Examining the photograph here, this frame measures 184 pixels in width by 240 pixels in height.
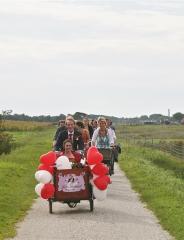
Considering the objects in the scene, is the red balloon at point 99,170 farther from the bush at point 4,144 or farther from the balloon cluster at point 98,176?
the bush at point 4,144

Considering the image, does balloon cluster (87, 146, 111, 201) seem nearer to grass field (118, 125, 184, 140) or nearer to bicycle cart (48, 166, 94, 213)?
bicycle cart (48, 166, 94, 213)

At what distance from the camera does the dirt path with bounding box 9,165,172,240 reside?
12477mm

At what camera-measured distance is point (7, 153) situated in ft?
135

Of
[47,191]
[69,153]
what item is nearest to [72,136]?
[69,153]

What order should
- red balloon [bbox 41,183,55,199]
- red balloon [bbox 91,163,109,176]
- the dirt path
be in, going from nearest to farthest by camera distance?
the dirt path, red balloon [bbox 41,183,55,199], red balloon [bbox 91,163,109,176]

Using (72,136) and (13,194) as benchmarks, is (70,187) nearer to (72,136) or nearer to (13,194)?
(72,136)

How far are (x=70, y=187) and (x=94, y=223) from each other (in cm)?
175

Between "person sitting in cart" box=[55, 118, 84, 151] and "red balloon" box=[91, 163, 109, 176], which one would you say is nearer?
"red balloon" box=[91, 163, 109, 176]

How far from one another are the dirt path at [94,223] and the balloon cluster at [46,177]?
438 millimetres

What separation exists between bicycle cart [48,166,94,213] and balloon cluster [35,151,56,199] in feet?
0.40

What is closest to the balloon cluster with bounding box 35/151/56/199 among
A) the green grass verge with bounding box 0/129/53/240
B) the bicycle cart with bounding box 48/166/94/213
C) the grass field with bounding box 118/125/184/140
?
the bicycle cart with bounding box 48/166/94/213

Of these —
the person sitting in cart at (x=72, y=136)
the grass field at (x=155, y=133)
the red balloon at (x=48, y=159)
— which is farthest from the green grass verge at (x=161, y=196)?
the grass field at (x=155, y=133)

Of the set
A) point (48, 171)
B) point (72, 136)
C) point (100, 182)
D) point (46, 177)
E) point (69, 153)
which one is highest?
point (72, 136)

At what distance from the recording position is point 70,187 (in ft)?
50.5
